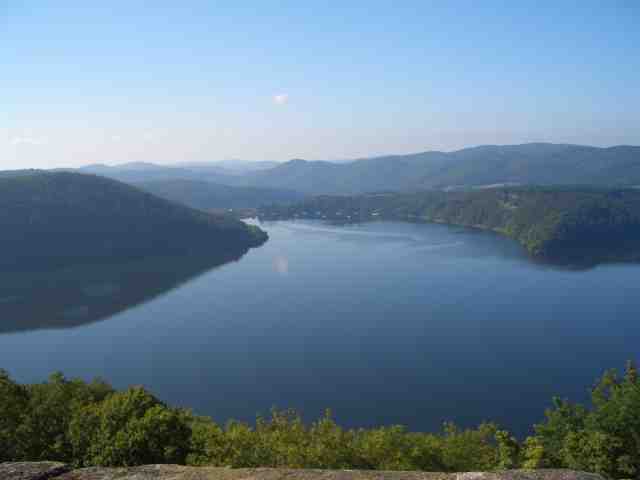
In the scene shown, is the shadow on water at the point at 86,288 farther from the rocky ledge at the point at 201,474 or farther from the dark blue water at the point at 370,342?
the rocky ledge at the point at 201,474

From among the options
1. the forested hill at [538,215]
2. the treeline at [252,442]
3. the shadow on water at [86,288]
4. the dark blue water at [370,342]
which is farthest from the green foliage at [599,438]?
the forested hill at [538,215]

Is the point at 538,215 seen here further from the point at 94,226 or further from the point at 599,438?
the point at 599,438

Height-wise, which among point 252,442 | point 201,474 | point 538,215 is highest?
point 538,215

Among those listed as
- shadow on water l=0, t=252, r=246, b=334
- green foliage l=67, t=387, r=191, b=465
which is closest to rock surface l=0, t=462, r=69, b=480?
green foliage l=67, t=387, r=191, b=465

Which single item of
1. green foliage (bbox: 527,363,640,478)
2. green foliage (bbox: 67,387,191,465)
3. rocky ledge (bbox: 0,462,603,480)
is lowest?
green foliage (bbox: 527,363,640,478)

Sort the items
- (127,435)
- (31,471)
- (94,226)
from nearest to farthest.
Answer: (31,471) → (127,435) → (94,226)

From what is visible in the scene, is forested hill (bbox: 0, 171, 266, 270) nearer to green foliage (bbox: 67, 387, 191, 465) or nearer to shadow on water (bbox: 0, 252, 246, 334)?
shadow on water (bbox: 0, 252, 246, 334)

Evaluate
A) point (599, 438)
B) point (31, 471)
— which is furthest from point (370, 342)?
point (31, 471)
